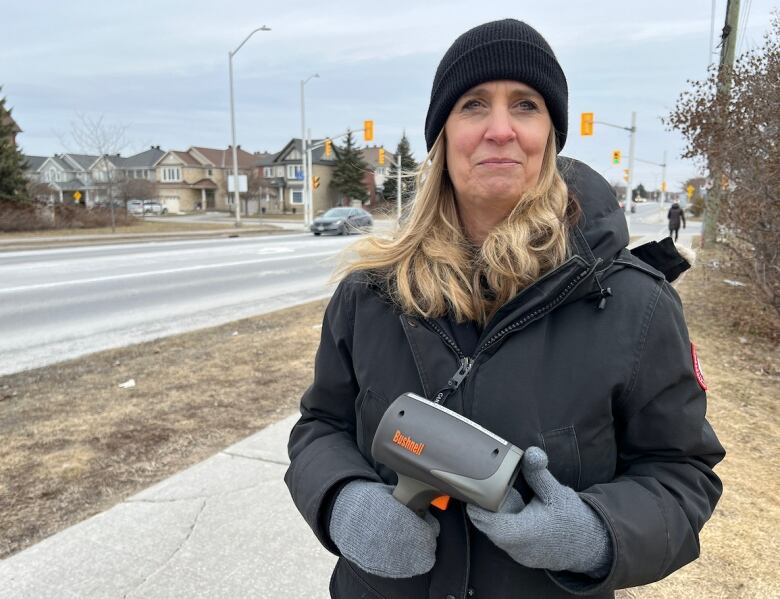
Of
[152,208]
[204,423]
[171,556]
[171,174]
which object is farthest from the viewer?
[171,174]

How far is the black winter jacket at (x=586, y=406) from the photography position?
3.97ft

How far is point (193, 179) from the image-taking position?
75250 millimetres

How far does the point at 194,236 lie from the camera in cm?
2572

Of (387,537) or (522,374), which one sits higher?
(522,374)

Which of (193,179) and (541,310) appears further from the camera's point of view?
(193,179)

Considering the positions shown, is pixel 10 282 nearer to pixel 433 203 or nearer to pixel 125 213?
pixel 433 203

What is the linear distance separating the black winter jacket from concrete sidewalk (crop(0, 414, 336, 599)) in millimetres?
1368

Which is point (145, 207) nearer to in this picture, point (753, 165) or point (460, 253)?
point (753, 165)

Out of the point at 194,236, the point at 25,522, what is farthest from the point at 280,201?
the point at 25,522

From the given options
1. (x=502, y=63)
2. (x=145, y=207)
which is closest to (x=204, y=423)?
(x=502, y=63)

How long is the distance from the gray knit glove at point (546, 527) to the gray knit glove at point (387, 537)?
15 centimetres

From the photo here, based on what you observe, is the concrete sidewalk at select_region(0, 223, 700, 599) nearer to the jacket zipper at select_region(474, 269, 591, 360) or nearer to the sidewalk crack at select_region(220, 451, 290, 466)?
the sidewalk crack at select_region(220, 451, 290, 466)

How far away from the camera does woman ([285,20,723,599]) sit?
1184 mm

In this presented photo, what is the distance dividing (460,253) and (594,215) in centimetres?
32
